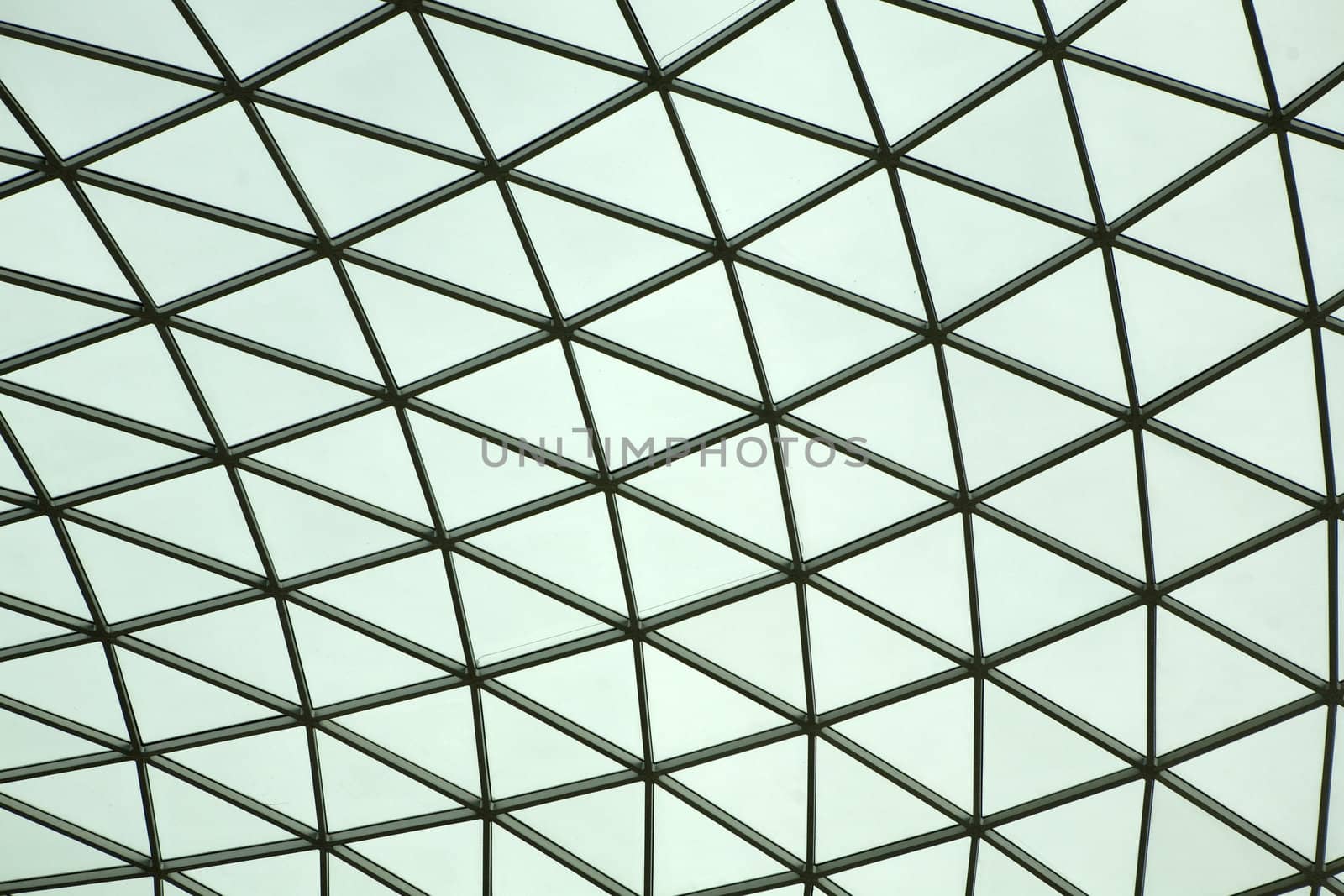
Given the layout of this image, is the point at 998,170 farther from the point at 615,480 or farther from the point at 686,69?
the point at 615,480

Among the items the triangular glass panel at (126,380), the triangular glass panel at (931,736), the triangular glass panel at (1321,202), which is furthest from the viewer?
the triangular glass panel at (931,736)

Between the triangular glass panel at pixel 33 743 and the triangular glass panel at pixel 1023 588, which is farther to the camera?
the triangular glass panel at pixel 33 743

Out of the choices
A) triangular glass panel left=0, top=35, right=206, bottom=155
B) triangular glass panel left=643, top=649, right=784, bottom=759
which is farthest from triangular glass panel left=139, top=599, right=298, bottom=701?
triangular glass panel left=0, top=35, right=206, bottom=155

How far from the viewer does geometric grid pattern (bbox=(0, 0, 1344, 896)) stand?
16969 millimetres

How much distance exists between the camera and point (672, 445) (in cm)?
2067

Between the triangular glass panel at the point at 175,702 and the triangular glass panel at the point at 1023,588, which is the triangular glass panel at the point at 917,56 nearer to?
the triangular glass panel at the point at 1023,588

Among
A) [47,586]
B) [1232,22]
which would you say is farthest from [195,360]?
[1232,22]

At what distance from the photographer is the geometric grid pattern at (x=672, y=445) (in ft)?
55.7

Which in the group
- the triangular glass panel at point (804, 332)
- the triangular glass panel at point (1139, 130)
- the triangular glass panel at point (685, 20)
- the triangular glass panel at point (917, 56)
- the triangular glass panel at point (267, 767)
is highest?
the triangular glass panel at point (685, 20)

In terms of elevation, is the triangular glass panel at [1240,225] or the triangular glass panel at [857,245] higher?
the triangular glass panel at [857,245]

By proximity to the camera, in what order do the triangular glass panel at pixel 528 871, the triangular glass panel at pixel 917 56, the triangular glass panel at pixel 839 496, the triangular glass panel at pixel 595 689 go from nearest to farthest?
1. the triangular glass panel at pixel 917 56
2. the triangular glass panel at pixel 839 496
3. the triangular glass panel at pixel 595 689
4. the triangular glass panel at pixel 528 871

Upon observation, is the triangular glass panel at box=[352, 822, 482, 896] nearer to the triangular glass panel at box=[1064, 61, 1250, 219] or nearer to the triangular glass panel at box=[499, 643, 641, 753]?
the triangular glass panel at box=[499, 643, 641, 753]

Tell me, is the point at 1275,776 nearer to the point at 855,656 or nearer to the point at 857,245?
the point at 855,656

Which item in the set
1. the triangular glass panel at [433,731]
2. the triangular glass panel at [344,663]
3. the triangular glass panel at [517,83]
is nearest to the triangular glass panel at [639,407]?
the triangular glass panel at [517,83]
